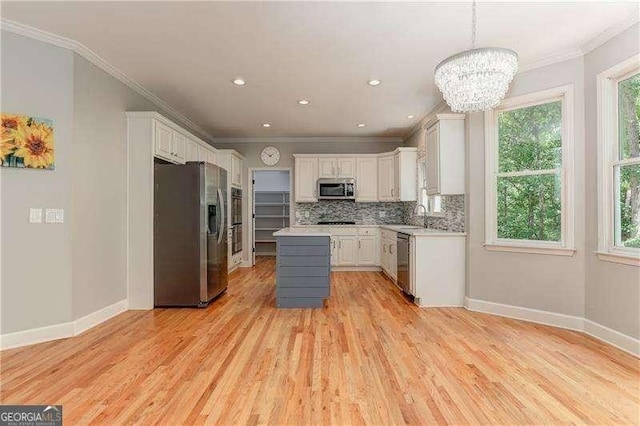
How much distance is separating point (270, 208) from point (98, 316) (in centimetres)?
573

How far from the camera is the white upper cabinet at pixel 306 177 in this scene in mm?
6805

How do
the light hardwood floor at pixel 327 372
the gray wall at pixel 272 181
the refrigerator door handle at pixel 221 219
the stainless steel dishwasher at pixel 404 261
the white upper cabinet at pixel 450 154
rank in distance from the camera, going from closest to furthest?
the light hardwood floor at pixel 327 372
the white upper cabinet at pixel 450 154
the stainless steel dishwasher at pixel 404 261
the refrigerator door handle at pixel 221 219
the gray wall at pixel 272 181

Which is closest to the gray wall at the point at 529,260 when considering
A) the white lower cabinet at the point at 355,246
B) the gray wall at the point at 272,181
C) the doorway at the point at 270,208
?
the white lower cabinet at the point at 355,246

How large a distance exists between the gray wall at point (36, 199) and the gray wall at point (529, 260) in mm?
4167

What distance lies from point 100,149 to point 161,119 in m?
0.85

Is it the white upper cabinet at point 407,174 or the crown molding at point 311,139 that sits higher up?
the crown molding at point 311,139

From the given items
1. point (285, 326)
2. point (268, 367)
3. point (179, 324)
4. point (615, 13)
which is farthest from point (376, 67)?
point (179, 324)

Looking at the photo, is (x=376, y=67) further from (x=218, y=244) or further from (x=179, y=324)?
(x=179, y=324)

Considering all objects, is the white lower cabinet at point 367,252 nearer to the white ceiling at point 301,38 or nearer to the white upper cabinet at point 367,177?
the white upper cabinet at point 367,177

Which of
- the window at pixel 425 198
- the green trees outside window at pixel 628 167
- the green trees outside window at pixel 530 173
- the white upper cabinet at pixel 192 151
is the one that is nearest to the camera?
the green trees outside window at pixel 628 167

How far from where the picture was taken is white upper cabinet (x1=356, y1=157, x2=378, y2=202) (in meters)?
6.79

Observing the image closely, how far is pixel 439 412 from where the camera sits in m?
1.93

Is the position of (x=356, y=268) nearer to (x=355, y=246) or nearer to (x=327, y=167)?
(x=355, y=246)

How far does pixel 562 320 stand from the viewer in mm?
3369
